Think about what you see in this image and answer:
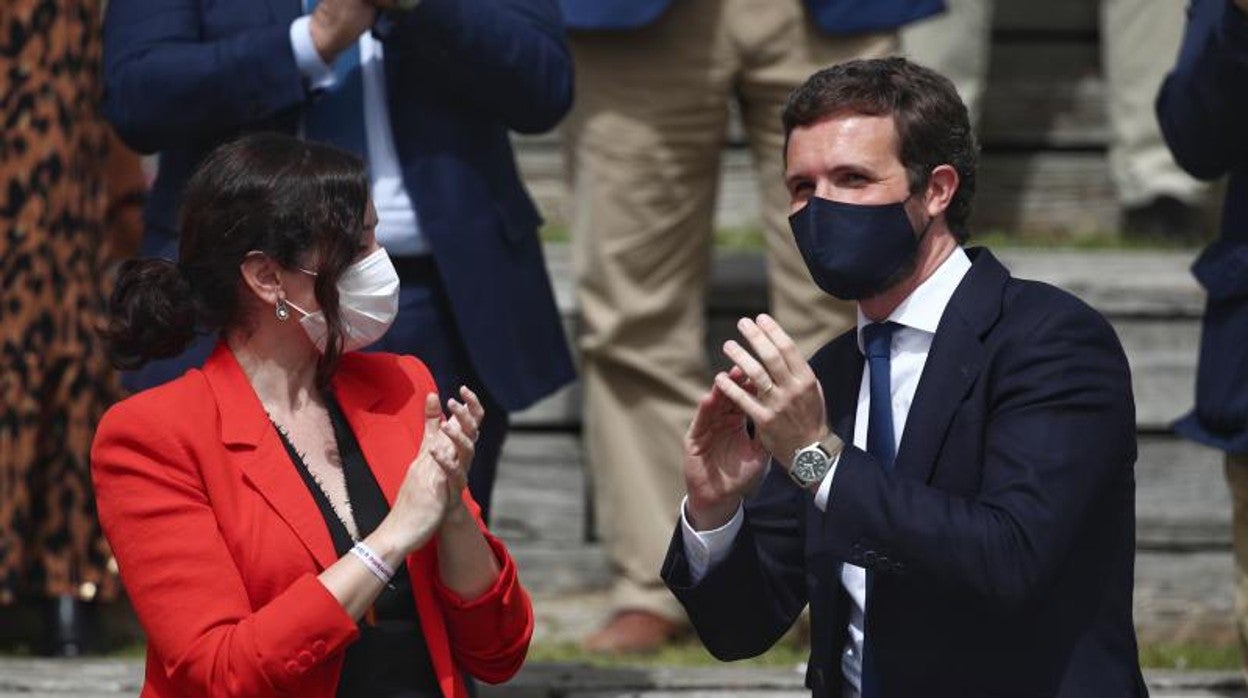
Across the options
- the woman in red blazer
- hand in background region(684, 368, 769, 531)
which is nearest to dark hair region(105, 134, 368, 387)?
the woman in red blazer

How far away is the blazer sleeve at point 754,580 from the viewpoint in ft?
11.3

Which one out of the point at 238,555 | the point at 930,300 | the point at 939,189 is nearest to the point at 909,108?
the point at 939,189

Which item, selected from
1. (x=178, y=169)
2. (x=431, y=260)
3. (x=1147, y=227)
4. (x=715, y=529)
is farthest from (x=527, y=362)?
(x=1147, y=227)

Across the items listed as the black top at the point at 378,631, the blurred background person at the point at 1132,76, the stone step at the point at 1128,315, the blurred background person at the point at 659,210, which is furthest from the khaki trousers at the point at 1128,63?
the black top at the point at 378,631

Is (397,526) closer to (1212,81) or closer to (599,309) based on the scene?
(1212,81)

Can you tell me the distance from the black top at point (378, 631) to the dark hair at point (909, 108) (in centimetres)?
80

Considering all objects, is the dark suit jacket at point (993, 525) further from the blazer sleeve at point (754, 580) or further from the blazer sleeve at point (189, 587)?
the blazer sleeve at point (189, 587)

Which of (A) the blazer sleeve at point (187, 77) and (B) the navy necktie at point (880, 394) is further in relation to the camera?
(A) the blazer sleeve at point (187, 77)

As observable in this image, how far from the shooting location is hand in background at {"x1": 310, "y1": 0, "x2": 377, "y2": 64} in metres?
4.14

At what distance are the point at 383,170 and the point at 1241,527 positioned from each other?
1.65 meters

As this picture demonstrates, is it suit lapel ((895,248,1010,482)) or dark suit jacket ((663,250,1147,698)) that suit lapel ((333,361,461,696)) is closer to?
dark suit jacket ((663,250,1147,698))

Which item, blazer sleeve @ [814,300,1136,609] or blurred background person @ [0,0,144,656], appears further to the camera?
blurred background person @ [0,0,144,656]

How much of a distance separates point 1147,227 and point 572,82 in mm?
2629

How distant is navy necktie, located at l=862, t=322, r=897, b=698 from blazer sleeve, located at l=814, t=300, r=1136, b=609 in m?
0.15
